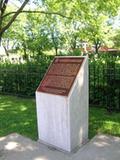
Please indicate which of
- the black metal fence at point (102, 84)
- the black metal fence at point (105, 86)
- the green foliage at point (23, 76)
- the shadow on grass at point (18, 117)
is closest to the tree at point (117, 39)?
the green foliage at point (23, 76)

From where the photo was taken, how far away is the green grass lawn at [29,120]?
626 cm

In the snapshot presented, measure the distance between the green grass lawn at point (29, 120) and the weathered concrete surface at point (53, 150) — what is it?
0.36 meters

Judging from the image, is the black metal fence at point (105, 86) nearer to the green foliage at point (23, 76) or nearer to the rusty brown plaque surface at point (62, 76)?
the green foliage at point (23, 76)

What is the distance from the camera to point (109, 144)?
17.7 feet

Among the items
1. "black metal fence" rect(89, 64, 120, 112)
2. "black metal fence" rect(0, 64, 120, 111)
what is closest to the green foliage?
"black metal fence" rect(0, 64, 120, 111)

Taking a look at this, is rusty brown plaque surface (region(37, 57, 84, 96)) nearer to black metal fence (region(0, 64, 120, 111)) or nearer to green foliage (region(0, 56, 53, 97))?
black metal fence (region(0, 64, 120, 111))

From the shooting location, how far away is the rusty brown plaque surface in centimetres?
510

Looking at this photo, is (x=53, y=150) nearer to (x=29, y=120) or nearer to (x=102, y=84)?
(x=29, y=120)

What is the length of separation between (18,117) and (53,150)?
2.63 metres

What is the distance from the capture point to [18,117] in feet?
24.9

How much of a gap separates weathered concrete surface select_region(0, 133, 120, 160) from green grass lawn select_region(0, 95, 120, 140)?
36 centimetres

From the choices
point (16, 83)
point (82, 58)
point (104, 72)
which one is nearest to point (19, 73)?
→ point (16, 83)

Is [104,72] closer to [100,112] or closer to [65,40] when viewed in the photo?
[100,112]

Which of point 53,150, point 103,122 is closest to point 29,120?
point 103,122
